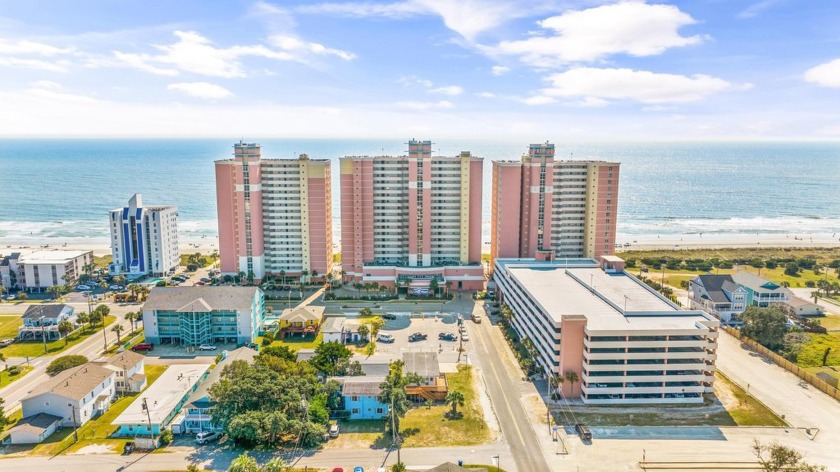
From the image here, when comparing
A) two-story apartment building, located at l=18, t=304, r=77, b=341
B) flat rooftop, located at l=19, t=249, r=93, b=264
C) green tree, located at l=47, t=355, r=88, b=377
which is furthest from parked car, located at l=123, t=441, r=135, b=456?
flat rooftop, located at l=19, t=249, r=93, b=264

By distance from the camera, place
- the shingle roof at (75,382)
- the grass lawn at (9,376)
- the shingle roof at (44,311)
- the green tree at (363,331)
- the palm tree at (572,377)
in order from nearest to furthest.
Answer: the shingle roof at (75,382) → the palm tree at (572,377) → the grass lawn at (9,376) → the green tree at (363,331) → the shingle roof at (44,311)

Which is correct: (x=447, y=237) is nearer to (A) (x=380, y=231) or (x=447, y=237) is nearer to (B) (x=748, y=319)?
(A) (x=380, y=231)

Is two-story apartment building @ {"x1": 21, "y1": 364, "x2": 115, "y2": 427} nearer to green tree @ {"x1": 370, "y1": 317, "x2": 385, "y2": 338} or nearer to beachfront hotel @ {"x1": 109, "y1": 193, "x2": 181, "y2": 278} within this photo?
green tree @ {"x1": 370, "y1": 317, "x2": 385, "y2": 338}

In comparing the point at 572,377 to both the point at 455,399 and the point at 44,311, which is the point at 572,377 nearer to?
the point at 455,399

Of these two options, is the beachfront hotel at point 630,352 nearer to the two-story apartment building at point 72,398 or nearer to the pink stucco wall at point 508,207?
the pink stucco wall at point 508,207

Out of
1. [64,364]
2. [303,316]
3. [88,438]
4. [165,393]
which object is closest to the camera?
[88,438]

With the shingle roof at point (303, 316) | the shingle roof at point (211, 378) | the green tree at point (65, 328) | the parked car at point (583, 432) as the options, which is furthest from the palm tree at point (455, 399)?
the green tree at point (65, 328)

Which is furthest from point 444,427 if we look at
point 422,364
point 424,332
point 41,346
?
point 41,346
